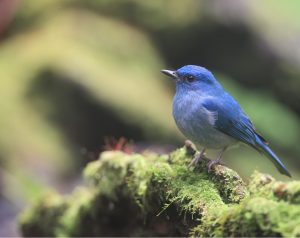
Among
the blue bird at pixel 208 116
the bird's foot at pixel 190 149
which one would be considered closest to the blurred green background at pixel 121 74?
the bird's foot at pixel 190 149

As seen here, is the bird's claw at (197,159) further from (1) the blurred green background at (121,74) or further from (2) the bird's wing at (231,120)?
(1) the blurred green background at (121,74)

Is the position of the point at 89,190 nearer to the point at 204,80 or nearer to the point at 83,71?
the point at 204,80

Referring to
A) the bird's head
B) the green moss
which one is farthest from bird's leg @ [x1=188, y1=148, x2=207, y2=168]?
the green moss

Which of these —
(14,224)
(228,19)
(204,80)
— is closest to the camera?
(204,80)

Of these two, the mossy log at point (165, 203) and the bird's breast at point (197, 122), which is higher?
the bird's breast at point (197, 122)

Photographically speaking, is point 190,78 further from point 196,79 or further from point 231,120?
point 231,120

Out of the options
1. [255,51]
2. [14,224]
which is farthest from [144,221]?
[255,51]

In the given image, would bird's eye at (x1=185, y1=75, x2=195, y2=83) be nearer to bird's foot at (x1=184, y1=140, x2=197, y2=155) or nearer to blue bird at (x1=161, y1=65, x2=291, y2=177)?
blue bird at (x1=161, y1=65, x2=291, y2=177)

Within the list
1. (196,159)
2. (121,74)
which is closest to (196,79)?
(196,159)
